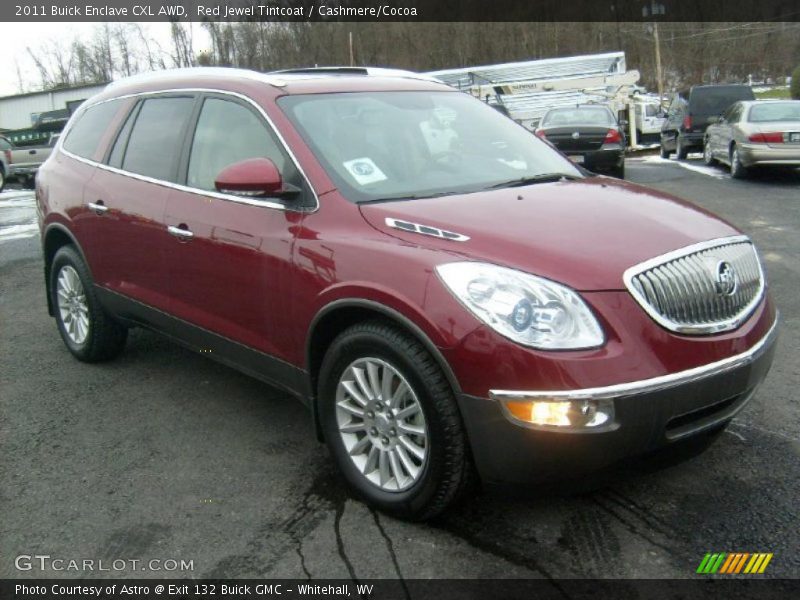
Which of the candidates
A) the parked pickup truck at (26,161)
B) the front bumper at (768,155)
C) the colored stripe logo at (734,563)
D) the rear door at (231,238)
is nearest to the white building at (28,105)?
the parked pickup truck at (26,161)

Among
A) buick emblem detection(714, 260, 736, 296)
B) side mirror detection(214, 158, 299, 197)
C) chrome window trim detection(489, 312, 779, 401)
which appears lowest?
chrome window trim detection(489, 312, 779, 401)

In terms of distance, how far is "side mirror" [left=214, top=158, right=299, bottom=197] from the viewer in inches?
133

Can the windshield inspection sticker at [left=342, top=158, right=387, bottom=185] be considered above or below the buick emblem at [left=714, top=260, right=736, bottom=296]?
above

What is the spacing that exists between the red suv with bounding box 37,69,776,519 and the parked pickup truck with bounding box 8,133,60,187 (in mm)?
20480

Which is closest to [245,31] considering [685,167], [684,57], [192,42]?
[192,42]

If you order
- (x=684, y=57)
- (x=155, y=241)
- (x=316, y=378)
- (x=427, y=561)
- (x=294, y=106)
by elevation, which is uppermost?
(x=684, y=57)

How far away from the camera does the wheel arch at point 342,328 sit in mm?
2805

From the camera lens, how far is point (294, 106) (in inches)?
148

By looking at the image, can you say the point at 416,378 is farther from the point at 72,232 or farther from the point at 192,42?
the point at 192,42

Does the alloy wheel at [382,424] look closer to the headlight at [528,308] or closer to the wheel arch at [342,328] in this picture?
the wheel arch at [342,328]

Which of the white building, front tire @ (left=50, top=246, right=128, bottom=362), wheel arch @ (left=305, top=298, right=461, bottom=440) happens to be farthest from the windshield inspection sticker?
the white building

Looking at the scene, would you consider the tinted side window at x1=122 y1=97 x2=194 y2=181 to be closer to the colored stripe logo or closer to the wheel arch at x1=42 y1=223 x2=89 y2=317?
the wheel arch at x1=42 y1=223 x2=89 y2=317

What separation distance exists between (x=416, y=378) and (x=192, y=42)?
3754 cm

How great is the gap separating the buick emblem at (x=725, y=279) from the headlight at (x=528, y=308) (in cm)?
63
